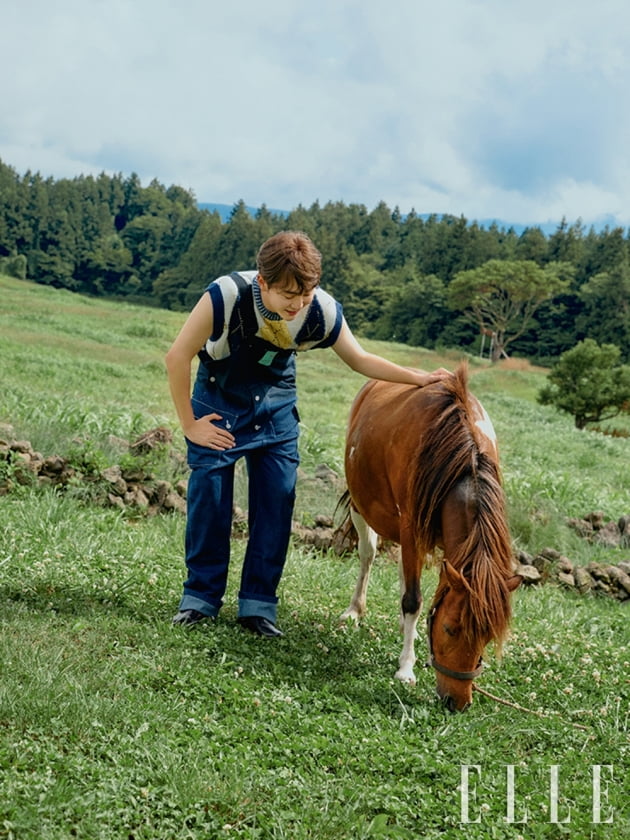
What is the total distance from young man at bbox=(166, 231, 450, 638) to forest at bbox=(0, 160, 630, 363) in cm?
5477

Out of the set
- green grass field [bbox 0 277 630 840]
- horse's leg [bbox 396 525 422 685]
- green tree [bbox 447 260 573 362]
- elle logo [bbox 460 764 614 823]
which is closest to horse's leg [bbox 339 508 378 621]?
green grass field [bbox 0 277 630 840]

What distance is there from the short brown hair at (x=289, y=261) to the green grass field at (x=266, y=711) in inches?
78.4

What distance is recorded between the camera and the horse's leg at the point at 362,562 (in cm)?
530

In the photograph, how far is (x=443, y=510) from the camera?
4.20m

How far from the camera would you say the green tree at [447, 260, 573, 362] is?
57.5 metres

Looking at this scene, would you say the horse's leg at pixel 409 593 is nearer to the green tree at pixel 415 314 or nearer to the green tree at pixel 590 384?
the green tree at pixel 590 384

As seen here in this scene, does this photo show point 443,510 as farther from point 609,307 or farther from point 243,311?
point 609,307

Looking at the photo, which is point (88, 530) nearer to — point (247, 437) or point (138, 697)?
point (247, 437)

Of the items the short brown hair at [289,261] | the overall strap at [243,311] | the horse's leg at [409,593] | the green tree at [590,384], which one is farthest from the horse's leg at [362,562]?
the green tree at [590,384]

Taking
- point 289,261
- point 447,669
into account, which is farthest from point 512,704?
point 289,261

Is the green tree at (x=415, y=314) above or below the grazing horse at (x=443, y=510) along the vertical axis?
above

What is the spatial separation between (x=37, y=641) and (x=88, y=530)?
1.91 metres

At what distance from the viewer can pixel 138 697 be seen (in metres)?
3.55

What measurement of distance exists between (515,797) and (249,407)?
94.8 inches
